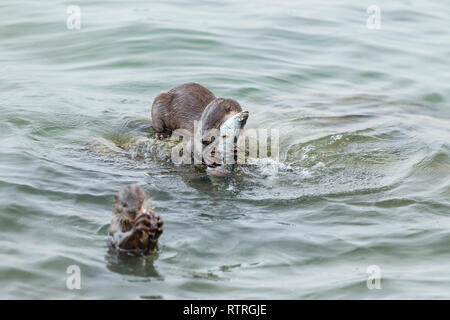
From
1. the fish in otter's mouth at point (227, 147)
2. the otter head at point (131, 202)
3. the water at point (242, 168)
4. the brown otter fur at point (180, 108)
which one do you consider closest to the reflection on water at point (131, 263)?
the water at point (242, 168)

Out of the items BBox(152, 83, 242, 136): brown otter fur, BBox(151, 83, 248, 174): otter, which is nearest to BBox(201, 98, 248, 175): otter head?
BBox(151, 83, 248, 174): otter

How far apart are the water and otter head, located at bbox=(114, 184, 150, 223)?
0.37 m

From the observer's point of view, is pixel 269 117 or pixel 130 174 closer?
pixel 130 174

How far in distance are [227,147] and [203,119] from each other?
32 cm

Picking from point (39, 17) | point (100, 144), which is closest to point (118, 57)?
point (39, 17)

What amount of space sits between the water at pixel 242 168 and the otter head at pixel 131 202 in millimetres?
369

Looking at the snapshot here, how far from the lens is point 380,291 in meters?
4.52

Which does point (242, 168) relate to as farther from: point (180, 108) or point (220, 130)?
point (180, 108)

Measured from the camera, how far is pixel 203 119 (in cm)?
619

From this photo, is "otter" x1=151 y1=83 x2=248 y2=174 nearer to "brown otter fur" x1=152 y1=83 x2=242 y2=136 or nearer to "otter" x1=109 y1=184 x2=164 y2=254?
"brown otter fur" x1=152 y1=83 x2=242 y2=136

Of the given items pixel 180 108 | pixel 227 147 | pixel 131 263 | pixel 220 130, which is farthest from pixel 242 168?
pixel 131 263
